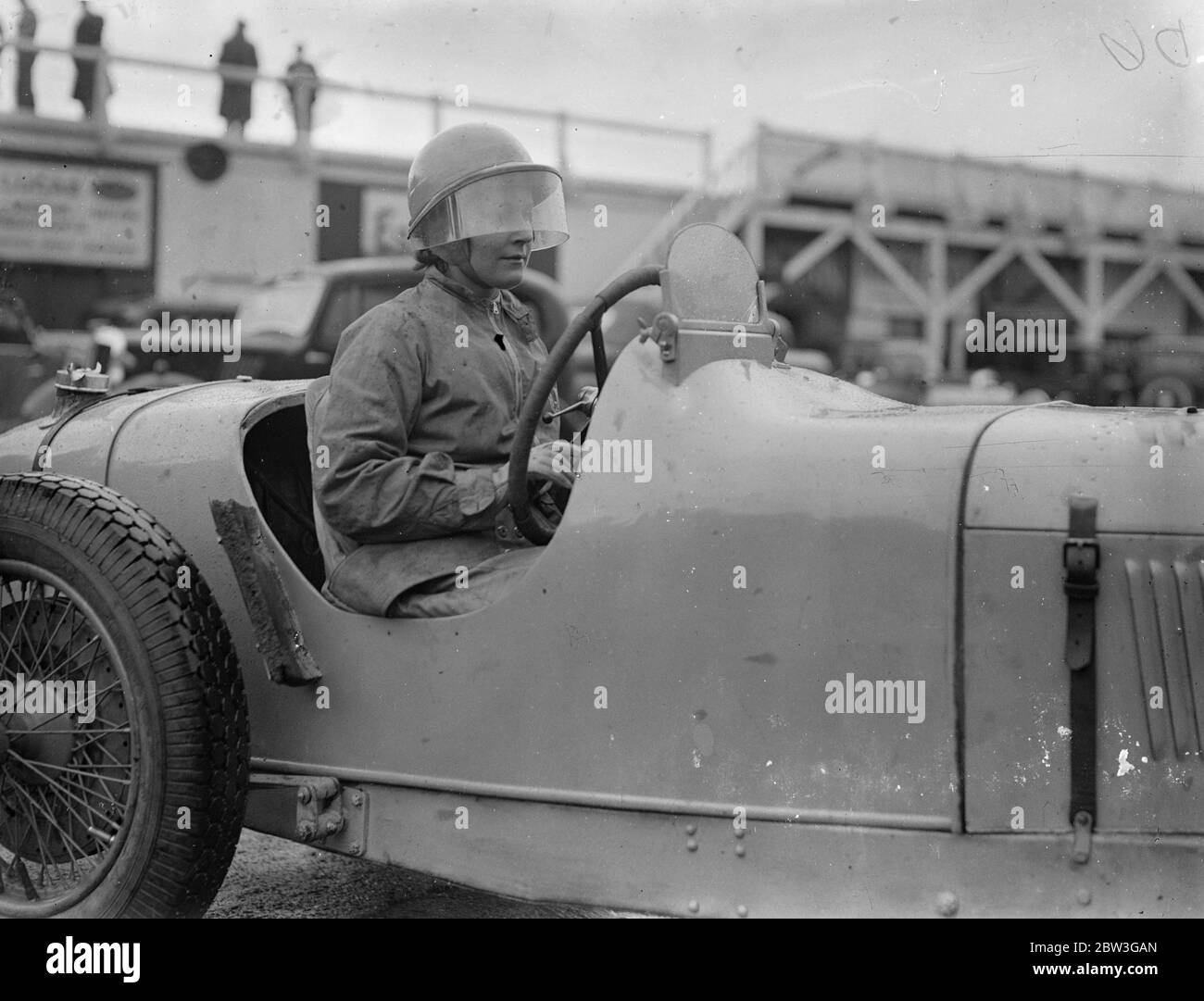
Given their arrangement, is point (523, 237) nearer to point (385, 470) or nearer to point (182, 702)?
point (385, 470)

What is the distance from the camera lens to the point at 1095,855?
2.29 meters

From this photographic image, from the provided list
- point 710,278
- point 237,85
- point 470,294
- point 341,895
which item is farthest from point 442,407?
point 237,85

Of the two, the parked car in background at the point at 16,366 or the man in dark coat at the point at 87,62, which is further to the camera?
the parked car in background at the point at 16,366

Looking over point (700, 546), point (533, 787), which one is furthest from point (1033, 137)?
point (533, 787)

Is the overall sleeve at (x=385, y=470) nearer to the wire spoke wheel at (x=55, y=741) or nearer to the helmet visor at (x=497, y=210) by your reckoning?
the helmet visor at (x=497, y=210)

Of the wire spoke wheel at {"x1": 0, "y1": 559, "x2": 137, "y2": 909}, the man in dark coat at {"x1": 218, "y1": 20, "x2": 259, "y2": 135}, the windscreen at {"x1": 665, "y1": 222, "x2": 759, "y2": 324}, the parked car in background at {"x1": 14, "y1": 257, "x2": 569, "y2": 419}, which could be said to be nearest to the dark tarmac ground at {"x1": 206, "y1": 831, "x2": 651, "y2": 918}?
the wire spoke wheel at {"x1": 0, "y1": 559, "x2": 137, "y2": 909}

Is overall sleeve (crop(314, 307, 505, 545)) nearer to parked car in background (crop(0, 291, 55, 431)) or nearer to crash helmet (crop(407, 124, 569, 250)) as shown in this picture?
crash helmet (crop(407, 124, 569, 250))

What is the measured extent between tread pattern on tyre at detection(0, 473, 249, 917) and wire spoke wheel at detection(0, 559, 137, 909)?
182mm

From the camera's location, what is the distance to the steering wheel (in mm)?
2730

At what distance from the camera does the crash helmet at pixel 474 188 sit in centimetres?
314

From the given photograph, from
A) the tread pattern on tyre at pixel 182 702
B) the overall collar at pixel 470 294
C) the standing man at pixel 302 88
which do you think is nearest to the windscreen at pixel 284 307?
the standing man at pixel 302 88

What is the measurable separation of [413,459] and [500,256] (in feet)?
1.87

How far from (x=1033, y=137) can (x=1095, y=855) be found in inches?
58.7

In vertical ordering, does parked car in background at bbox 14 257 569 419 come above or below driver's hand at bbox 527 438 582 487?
above
